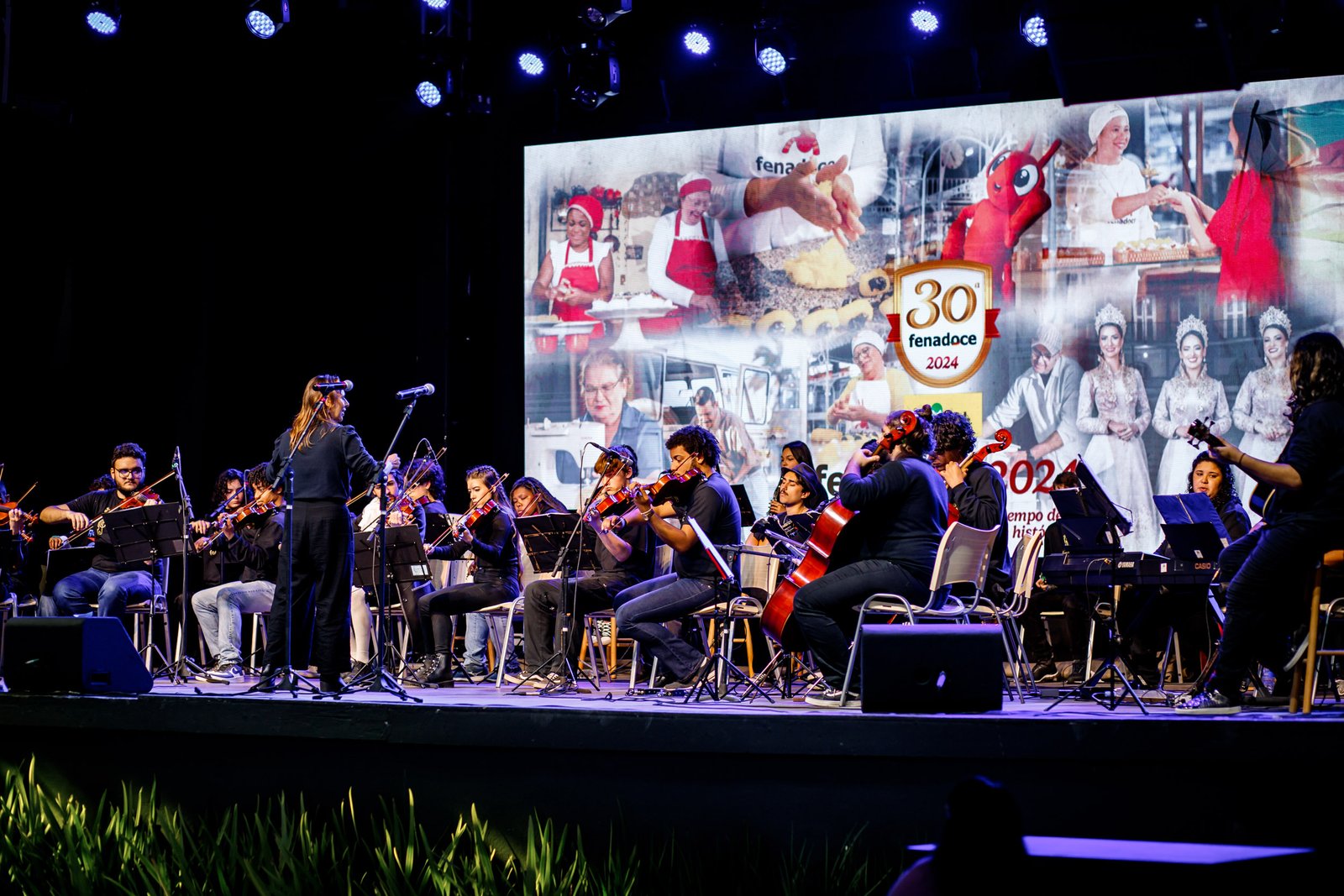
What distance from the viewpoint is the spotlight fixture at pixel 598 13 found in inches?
361

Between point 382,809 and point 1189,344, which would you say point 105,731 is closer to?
point 382,809

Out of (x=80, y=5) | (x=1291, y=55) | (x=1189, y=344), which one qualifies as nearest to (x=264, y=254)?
(x=80, y=5)

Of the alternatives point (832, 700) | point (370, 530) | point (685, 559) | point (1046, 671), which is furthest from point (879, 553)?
point (370, 530)

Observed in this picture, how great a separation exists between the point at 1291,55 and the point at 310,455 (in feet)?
24.4

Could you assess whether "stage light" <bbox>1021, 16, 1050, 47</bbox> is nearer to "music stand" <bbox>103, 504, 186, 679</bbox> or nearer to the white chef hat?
the white chef hat

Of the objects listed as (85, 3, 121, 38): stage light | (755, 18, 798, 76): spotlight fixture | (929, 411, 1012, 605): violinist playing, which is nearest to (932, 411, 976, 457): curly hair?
(929, 411, 1012, 605): violinist playing

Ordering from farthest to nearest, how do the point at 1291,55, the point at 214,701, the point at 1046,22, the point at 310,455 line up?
the point at 1291,55 → the point at 1046,22 → the point at 310,455 → the point at 214,701

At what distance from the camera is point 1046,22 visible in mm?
7305

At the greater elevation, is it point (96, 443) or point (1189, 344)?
point (1189, 344)

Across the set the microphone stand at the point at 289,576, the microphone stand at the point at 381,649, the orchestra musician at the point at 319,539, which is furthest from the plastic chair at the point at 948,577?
the microphone stand at the point at 289,576

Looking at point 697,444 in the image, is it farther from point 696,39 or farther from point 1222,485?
point 696,39

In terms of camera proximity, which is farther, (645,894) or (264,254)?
(264,254)

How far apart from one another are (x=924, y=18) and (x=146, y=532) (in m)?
6.34

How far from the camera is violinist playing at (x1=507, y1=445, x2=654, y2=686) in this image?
6.98 meters
